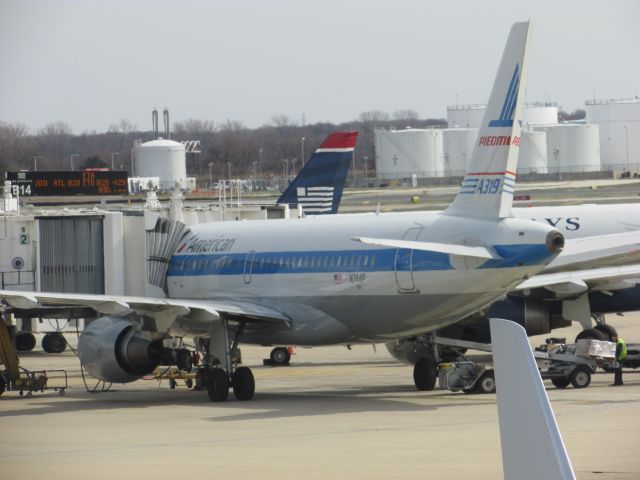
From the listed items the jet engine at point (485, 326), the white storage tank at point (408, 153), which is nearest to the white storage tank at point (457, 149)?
the white storage tank at point (408, 153)

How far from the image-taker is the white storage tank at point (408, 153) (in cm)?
15175

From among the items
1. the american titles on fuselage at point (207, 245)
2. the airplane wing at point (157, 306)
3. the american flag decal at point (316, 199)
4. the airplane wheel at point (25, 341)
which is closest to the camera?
the airplane wing at point (157, 306)

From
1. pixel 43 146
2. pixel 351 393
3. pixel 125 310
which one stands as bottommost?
pixel 351 393

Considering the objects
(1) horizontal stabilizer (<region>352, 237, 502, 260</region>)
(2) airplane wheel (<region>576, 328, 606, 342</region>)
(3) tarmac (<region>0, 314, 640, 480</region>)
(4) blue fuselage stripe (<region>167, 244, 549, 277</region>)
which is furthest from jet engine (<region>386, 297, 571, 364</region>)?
(1) horizontal stabilizer (<region>352, 237, 502, 260</region>)

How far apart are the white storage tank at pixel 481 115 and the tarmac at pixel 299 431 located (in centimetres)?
13636

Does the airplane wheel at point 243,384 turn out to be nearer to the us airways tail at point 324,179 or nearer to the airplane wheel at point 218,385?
the airplane wheel at point 218,385

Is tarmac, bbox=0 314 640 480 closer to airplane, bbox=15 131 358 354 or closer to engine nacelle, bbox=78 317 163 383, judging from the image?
engine nacelle, bbox=78 317 163 383

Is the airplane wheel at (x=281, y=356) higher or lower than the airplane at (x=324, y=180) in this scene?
lower

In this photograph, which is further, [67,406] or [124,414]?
[67,406]

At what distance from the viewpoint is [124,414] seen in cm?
2620

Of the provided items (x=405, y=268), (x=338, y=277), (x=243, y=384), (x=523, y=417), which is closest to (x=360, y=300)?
(x=338, y=277)

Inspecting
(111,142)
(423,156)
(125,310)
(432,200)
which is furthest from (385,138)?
(125,310)

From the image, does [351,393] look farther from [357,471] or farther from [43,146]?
[43,146]

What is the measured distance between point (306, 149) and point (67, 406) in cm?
14109
